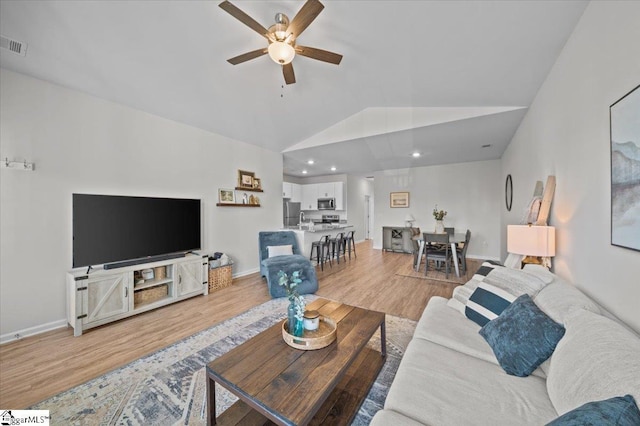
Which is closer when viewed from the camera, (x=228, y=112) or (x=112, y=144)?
(x=112, y=144)

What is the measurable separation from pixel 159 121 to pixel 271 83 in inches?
71.2

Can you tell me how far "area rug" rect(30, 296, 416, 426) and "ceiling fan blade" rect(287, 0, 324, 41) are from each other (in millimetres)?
2720

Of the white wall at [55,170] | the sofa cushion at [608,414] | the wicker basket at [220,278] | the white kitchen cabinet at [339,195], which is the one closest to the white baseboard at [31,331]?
the white wall at [55,170]

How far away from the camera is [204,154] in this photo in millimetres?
4105

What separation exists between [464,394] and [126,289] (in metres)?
3.41

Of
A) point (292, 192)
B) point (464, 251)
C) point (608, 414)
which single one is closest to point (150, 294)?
point (608, 414)

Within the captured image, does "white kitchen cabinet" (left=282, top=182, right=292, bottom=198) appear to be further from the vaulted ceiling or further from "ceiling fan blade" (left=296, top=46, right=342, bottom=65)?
"ceiling fan blade" (left=296, top=46, right=342, bottom=65)

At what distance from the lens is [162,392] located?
1.68 metres

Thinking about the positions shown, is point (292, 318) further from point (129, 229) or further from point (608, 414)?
point (129, 229)

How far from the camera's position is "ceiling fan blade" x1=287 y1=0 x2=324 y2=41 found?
1625 millimetres

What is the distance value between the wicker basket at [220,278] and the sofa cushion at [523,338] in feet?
11.9

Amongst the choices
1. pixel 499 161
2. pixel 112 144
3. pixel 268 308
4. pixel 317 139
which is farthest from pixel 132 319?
pixel 499 161

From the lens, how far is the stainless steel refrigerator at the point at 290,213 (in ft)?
24.9

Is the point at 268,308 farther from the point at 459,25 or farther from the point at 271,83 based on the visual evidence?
the point at 459,25
